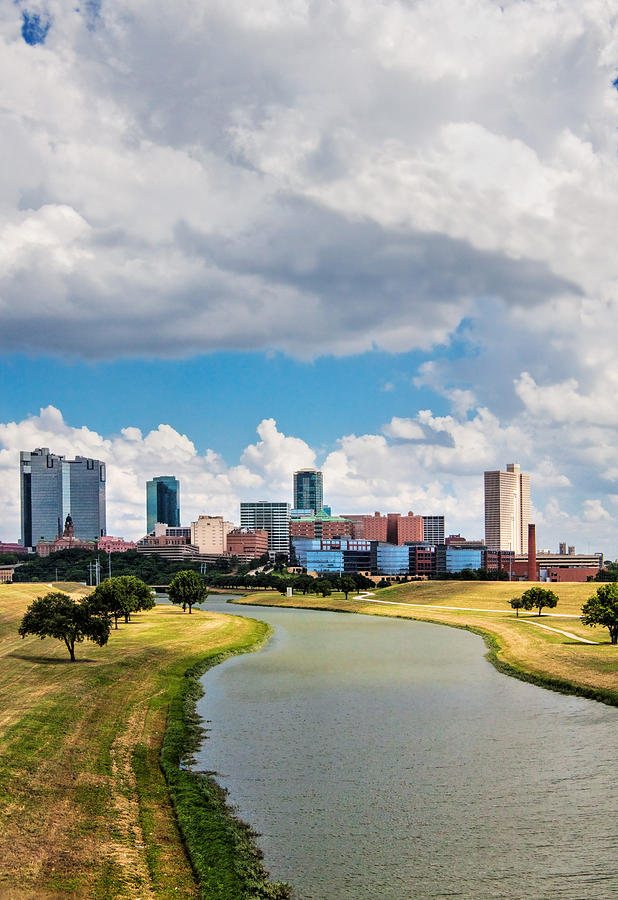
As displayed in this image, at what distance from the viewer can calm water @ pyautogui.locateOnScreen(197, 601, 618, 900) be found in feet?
88.5

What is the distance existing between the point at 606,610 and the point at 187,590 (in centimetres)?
7528

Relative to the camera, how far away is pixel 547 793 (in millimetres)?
34844

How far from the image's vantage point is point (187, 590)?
5379 inches

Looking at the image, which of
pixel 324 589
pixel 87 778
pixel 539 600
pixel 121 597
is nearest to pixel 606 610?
pixel 539 600

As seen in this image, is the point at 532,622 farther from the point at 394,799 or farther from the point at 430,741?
the point at 394,799

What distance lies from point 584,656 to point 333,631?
46.1 m

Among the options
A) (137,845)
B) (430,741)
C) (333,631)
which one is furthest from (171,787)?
(333,631)

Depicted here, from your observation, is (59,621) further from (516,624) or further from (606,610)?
(516,624)

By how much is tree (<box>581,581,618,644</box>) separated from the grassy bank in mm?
1712

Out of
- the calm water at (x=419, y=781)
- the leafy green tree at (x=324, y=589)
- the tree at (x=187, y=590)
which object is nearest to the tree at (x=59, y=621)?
the calm water at (x=419, y=781)

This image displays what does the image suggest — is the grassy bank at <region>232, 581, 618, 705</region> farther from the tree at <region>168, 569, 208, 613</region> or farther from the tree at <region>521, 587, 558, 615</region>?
the tree at <region>168, 569, 208, 613</region>

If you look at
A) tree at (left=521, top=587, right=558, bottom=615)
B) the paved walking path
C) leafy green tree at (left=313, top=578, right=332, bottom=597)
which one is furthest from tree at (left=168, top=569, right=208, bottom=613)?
leafy green tree at (left=313, top=578, right=332, bottom=597)

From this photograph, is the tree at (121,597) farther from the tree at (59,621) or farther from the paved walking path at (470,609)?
the paved walking path at (470,609)

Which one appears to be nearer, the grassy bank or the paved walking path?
the grassy bank
